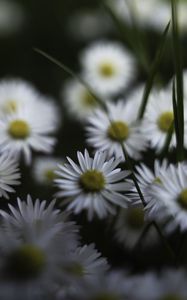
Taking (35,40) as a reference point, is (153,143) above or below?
below

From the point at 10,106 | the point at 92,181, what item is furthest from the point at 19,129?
the point at 92,181

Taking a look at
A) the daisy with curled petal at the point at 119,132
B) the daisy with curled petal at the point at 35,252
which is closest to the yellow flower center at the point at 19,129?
the daisy with curled petal at the point at 119,132

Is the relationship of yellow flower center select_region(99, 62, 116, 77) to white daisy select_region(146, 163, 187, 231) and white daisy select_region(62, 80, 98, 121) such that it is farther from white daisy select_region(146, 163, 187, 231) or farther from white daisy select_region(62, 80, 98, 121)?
white daisy select_region(146, 163, 187, 231)

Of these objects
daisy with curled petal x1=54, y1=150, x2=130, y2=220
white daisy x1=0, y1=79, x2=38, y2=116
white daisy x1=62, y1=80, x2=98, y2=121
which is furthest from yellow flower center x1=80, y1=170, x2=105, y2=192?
white daisy x1=62, y1=80, x2=98, y2=121

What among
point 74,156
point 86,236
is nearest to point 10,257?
point 86,236

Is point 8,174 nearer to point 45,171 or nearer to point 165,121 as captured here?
point 45,171

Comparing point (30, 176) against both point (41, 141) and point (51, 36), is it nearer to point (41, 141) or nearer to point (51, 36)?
point (41, 141)

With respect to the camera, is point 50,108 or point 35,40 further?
point 35,40

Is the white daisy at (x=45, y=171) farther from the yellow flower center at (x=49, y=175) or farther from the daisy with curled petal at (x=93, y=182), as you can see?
the daisy with curled petal at (x=93, y=182)
